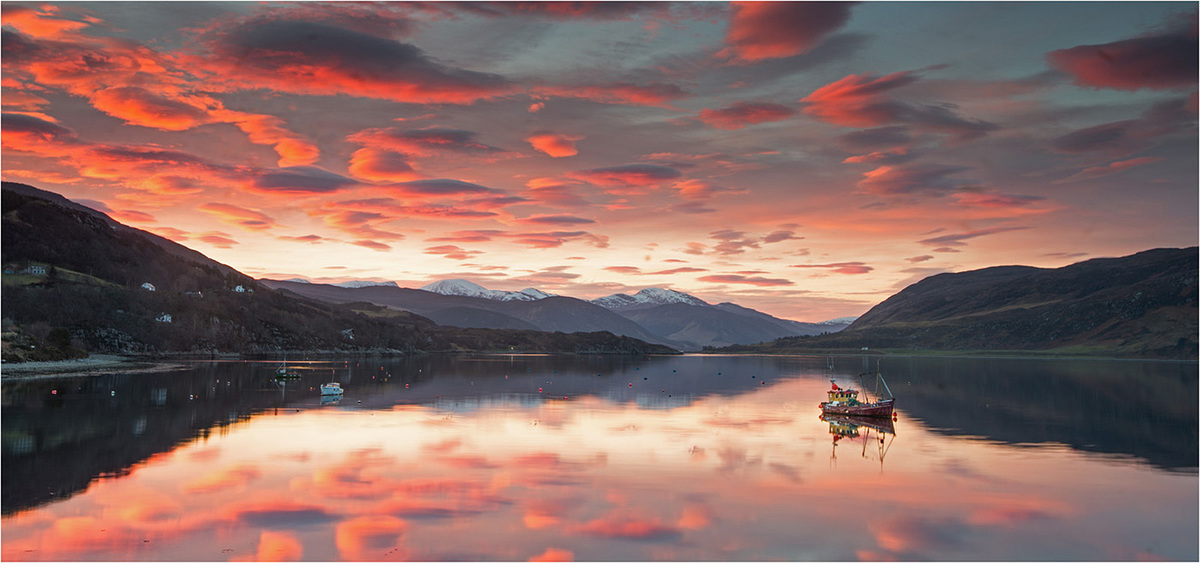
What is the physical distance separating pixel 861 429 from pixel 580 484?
32178 millimetres

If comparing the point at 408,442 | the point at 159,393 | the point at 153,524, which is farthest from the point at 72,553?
the point at 159,393

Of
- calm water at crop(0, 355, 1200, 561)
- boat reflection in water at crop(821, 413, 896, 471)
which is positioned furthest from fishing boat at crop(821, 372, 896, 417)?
calm water at crop(0, 355, 1200, 561)

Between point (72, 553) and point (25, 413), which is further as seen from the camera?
point (25, 413)

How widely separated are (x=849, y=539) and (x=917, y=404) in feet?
220

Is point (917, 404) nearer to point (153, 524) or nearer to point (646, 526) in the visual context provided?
point (646, 526)

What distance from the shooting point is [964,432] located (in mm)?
62188

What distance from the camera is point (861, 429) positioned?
63.4m

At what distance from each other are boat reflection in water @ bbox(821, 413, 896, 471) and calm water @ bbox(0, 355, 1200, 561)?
455 millimetres

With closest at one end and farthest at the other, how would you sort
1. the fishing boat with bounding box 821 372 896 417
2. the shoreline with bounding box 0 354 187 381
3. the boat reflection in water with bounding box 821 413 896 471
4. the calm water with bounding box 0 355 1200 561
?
the calm water with bounding box 0 355 1200 561, the boat reflection in water with bounding box 821 413 896 471, the fishing boat with bounding box 821 372 896 417, the shoreline with bounding box 0 354 187 381

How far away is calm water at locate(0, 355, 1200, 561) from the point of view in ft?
90.2

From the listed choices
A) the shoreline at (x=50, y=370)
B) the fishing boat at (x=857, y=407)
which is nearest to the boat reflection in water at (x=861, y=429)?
the fishing boat at (x=857, y=407)

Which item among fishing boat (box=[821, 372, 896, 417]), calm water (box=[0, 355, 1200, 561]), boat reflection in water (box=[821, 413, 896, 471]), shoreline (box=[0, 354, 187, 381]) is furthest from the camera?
shoreline (box=[0, 354, 187, 381])

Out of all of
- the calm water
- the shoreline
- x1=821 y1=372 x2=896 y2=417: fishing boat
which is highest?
the shoreline

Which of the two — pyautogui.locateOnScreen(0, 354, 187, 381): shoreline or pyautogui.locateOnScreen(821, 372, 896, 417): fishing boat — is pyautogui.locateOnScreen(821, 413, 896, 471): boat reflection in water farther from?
pyautogui.locateOnScreen(0, 354, 187, 381): shoreline
